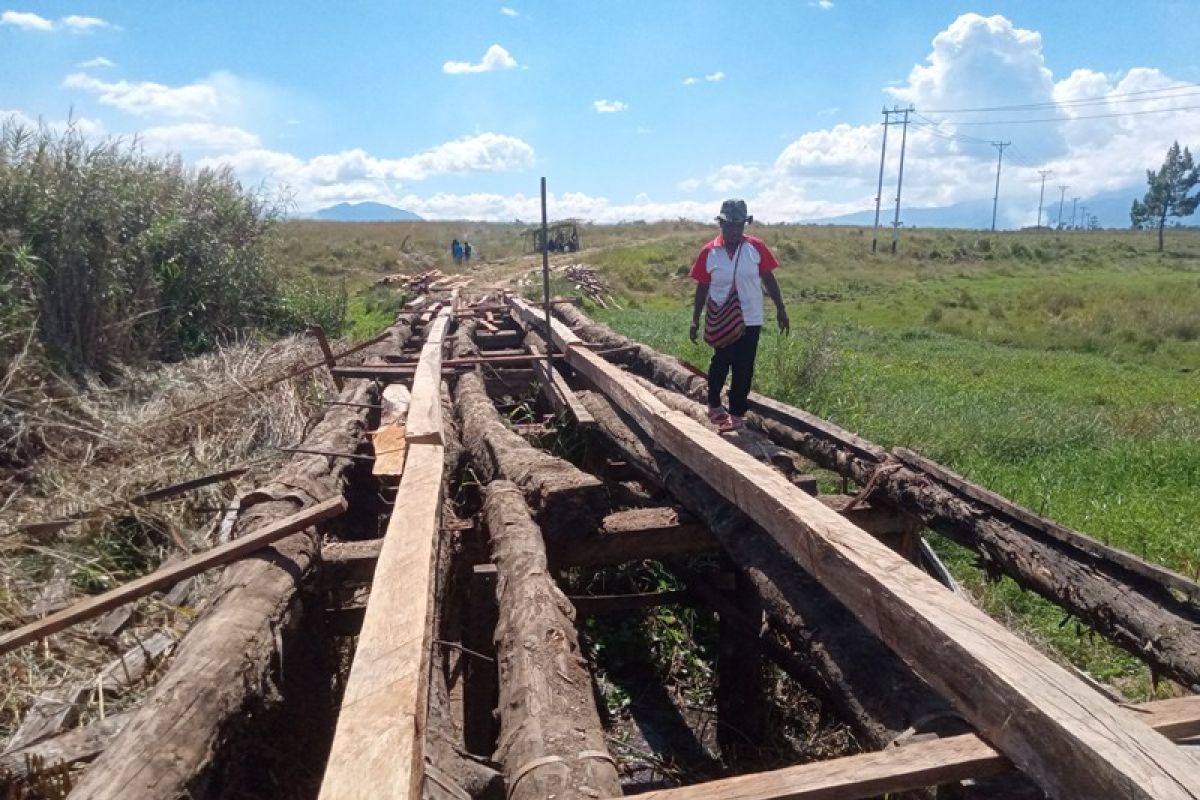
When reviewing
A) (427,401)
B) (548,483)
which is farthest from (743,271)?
(548,483)

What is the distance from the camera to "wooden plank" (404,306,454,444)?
4133 millimetres

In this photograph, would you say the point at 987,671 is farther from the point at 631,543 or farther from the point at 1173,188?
the point at 1173,188

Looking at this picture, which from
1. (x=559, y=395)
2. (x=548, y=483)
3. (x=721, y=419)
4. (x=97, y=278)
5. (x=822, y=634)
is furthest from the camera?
(x=97, y=278)

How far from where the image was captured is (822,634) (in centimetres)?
262

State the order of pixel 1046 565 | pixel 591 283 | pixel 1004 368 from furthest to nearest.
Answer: pixel 591 283 → pixel 1004 368 → pixel 1046 565

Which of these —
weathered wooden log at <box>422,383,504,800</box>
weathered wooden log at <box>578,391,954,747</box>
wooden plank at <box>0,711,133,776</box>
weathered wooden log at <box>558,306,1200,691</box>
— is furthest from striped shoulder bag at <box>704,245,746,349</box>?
wooden plank at <box>0,711,133,776</box>

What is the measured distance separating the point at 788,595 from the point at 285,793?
1739 millimetres

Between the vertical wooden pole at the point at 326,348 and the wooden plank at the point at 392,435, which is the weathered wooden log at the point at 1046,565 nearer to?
the wooden plank at the point at 392,435

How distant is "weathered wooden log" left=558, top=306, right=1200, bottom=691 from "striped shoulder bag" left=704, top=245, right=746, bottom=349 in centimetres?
97

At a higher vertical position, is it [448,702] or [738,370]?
[738,370]

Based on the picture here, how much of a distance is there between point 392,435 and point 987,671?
3.37 m

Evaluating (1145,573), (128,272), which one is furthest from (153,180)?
(1145,573)

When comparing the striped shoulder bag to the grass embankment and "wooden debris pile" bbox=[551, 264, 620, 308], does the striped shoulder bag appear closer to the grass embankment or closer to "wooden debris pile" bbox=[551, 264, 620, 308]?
the grass embankment

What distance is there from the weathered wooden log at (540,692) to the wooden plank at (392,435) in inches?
43.3
